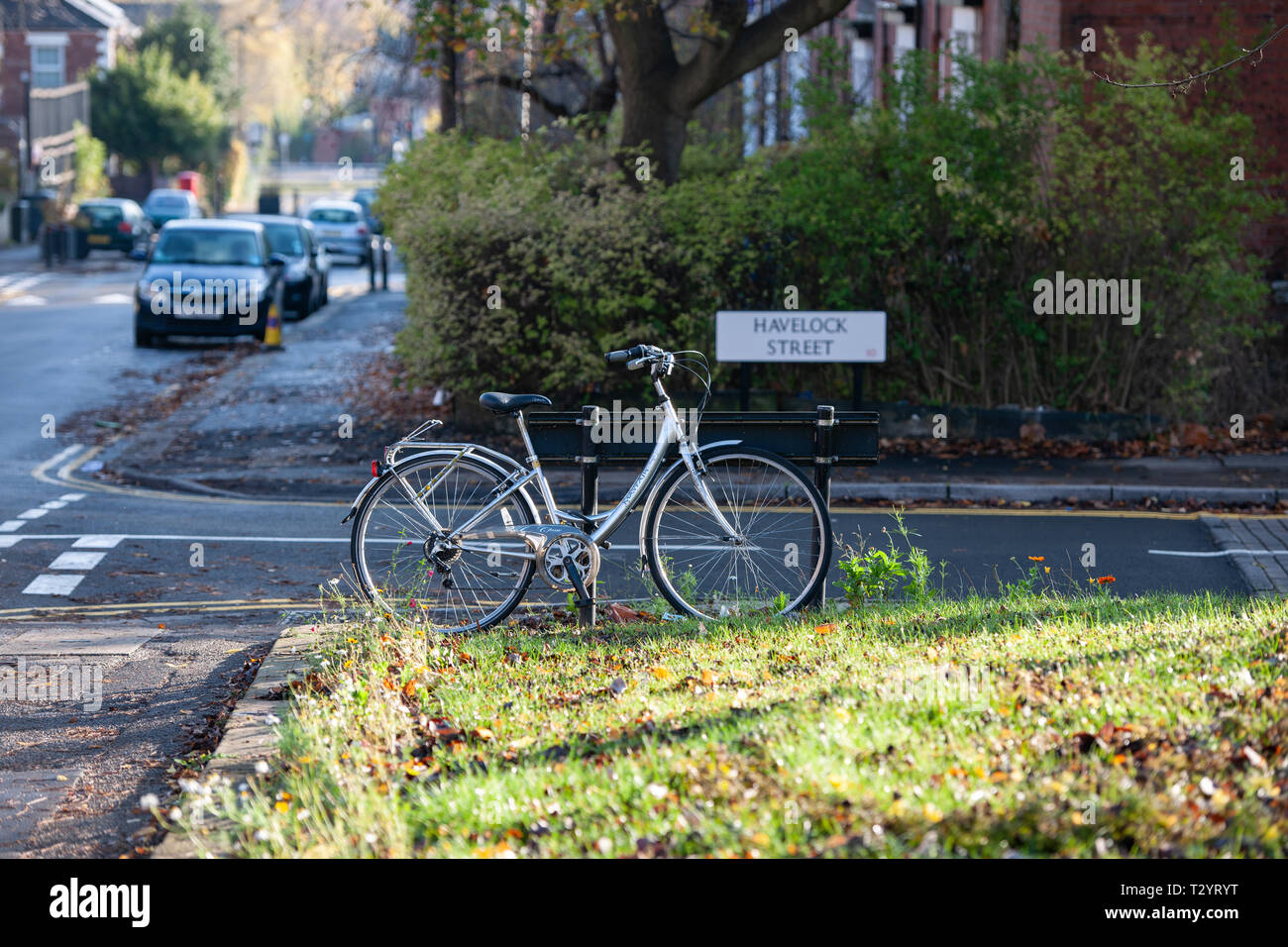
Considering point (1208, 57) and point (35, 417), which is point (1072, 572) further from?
point (35, 417)

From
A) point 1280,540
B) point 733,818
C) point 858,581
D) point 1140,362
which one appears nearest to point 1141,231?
point 1140,362

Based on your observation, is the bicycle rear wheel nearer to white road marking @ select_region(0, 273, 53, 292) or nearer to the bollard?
the bollard

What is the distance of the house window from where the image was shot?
6238cm

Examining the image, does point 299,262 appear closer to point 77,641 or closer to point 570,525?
point 77,641

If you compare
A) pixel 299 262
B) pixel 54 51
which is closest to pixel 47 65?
pixel 54 51

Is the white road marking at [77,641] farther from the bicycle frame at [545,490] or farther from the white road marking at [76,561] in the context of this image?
the white road marking at [76,561]

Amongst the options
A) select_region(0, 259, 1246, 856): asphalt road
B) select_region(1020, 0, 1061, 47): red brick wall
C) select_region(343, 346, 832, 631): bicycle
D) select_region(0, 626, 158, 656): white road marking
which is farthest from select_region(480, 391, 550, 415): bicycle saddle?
select_region(1020, 0, 1061, 47): red brick wall

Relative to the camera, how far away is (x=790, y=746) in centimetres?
429

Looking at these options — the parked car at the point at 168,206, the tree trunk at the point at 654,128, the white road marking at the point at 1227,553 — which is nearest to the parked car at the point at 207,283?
the tree trunk at the point at 654,128

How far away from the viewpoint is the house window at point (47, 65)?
205 ft

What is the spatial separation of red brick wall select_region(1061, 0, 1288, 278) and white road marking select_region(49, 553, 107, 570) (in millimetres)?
12132

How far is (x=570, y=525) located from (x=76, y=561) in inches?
150

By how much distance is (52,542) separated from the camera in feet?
31.2
